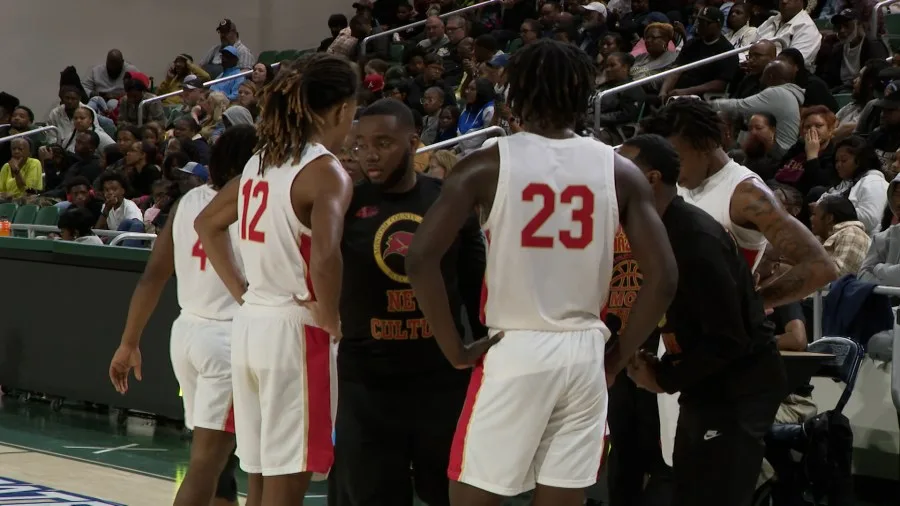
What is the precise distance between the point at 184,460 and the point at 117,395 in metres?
Result: 1.46

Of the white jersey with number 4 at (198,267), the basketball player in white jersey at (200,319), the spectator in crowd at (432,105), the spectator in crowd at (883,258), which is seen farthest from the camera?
the spectator in crowd at (432,105)

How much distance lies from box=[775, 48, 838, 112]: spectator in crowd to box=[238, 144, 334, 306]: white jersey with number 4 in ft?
24.7

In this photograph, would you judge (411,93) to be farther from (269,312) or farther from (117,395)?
(269,312)

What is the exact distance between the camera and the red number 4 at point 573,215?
11.3ft

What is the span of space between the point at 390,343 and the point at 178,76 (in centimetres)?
1472

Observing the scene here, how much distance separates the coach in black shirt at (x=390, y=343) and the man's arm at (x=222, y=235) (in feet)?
1.31

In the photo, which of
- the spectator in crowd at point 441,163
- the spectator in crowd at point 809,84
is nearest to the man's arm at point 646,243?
the spectator in crowd at point 441,163

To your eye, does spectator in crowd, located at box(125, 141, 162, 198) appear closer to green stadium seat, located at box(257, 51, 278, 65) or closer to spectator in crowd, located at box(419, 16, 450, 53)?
spectator in crowd, located at box(419, 16, 450, 53)

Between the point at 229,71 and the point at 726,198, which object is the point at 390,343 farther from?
A: the point at 229,71

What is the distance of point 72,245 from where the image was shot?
9398 mm

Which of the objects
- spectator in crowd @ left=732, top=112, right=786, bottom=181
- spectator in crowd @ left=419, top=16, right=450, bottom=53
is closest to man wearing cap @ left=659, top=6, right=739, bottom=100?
spectator in crowd @ left=732, top=112, right=786, bottom=181

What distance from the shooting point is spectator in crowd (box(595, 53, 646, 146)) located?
11312 mm

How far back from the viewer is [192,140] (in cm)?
1353

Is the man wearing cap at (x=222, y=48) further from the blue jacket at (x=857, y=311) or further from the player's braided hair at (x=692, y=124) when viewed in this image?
the player's braided hair at (x=692, y=124)
